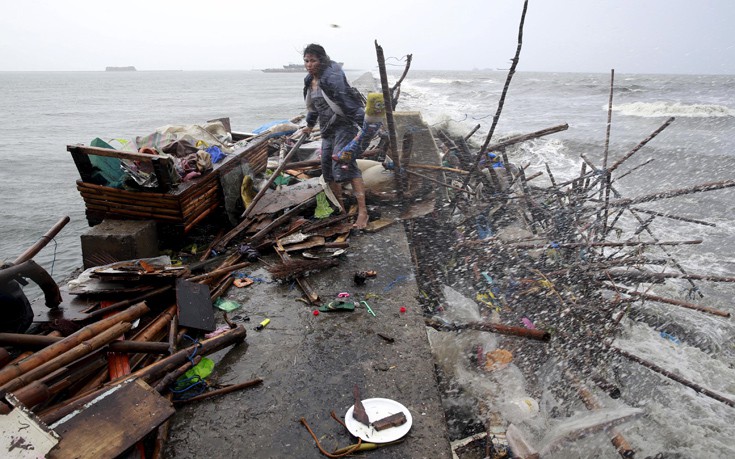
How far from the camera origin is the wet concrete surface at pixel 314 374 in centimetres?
250

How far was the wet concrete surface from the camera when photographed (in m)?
2.50

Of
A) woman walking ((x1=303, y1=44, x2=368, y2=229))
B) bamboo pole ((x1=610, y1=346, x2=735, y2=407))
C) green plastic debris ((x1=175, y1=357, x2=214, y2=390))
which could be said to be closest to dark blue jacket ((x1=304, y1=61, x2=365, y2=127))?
woman walking ((x1=303, y1=44, x2=368, y2=229))

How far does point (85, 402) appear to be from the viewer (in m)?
2.47

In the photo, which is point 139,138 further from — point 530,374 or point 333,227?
point 530,374

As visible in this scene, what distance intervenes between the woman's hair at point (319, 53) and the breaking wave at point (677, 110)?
1294 inches

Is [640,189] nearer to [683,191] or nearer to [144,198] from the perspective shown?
[683,191]

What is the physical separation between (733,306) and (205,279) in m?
7.81

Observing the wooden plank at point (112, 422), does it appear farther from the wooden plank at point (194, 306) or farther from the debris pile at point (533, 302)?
the debris pile at point (533, 302)

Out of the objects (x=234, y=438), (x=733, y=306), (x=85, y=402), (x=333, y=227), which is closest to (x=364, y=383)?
(x=234, y=438)

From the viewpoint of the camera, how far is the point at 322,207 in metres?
5.87

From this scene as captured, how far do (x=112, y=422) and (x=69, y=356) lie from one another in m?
0.62

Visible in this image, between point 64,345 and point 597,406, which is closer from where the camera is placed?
point 64,345

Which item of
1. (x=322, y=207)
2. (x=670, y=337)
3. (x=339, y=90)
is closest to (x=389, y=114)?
(x=339, y=90)

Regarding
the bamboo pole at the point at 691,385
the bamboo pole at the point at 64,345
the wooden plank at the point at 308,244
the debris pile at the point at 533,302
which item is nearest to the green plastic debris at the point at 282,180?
the wooden plank at the point at 308,244
